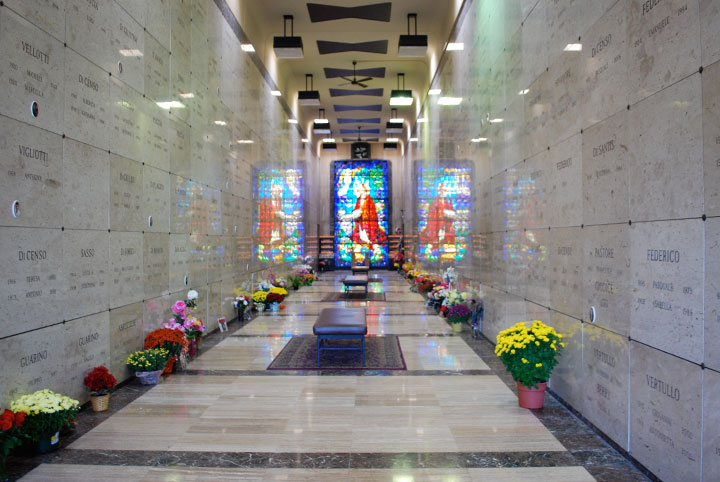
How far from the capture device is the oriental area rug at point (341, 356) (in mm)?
6184

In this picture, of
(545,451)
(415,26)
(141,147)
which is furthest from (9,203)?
(415,26)

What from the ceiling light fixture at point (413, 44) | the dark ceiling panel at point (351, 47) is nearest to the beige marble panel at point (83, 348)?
the ceiling light fixture at point (413, 44)

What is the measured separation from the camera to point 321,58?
15.3 meters

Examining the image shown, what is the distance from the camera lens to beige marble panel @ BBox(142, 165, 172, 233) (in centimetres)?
597

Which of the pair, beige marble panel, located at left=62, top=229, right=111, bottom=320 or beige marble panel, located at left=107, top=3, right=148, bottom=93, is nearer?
beige marble panel, located at left=62, top=229, right=111, bottom=320

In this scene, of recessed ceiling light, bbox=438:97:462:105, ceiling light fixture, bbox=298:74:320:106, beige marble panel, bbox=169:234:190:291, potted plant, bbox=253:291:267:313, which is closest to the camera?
beige marble panel, bbox=169:234:190:291

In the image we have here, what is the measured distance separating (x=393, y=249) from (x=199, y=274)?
19.4 m

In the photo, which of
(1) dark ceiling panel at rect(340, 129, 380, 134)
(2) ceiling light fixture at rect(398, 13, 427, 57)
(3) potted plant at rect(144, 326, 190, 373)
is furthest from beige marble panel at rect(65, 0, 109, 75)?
(1) dark ceiling panel at rect(340, 129, 380, 134)

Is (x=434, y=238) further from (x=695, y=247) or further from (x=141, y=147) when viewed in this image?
(x=695, y=247)

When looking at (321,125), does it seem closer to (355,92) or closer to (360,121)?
(355,92)

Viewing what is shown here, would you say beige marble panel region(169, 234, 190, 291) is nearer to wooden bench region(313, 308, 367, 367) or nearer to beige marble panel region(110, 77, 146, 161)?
beige marble panel region(110, 77, 146, 161)

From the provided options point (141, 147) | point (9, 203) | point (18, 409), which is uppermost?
point (141, 147)

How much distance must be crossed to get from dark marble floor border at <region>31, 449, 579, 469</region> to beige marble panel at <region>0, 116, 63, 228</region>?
71.1 inches

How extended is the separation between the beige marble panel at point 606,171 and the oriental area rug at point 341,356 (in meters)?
3.06
